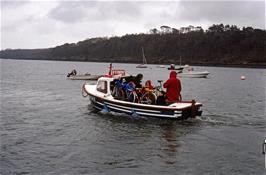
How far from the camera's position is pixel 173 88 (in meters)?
21.8

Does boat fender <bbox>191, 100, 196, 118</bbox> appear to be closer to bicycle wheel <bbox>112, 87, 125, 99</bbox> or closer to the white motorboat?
the white motorboat

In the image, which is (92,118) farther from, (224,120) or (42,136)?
(224,120)

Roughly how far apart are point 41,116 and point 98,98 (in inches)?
141

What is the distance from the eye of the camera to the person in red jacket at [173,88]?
21688mm

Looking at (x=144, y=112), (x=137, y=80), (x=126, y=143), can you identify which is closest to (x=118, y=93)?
(x=137, y=80)

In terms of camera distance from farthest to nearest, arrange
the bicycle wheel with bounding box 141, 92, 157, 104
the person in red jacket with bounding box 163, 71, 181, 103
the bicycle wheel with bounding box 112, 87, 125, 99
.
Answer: the bicycle wheel with bounding box 112, 87, 125, 99 → the bicycle wheel with bounding box 141, 92, 157, 104 → the person in red jacket with bounding box 163, 71, 181, 103

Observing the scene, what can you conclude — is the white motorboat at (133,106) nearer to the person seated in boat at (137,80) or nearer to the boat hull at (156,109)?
the boat hull at (156,109)

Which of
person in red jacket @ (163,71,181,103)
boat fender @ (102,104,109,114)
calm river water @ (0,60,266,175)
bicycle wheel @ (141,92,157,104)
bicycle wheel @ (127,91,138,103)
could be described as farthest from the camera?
boat fender @ (102,104,109,114)

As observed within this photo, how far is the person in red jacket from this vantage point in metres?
21.7

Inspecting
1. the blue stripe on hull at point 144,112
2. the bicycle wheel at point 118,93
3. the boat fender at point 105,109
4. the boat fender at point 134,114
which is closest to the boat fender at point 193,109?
the blue stripe on hull at point 144,112

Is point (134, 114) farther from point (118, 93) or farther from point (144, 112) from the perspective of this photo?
point (118, 93)

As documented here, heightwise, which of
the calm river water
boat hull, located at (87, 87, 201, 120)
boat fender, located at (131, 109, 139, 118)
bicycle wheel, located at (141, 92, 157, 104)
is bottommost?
the calm river water

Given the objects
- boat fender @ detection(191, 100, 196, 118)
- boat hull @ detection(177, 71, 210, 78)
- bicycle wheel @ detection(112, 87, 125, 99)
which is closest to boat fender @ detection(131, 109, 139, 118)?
bicycle wheel @ detection(112, 87, 125, 99)

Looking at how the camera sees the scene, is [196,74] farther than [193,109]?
Yes
